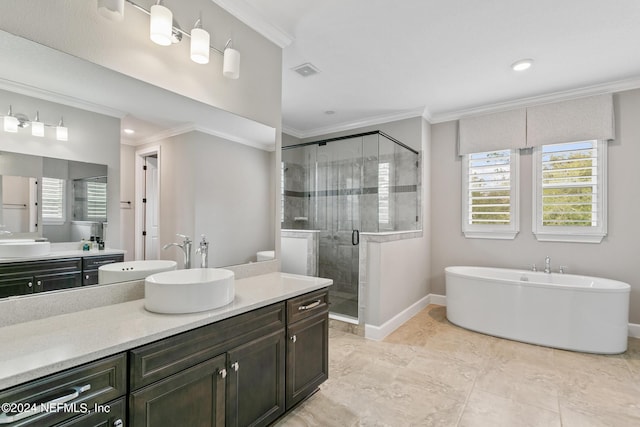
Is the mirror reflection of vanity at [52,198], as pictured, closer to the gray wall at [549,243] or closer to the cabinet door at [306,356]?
the cabinet door at [306,356]

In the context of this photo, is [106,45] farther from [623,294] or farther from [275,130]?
[623,294]

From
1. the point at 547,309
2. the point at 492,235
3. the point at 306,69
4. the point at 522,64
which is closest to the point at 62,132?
the point at 306,69

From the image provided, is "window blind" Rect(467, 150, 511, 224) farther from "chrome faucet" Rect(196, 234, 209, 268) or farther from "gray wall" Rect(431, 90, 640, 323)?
"chrome faucet" Rect(196, 234, 209, 268)

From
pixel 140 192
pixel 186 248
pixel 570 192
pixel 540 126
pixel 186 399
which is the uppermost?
pixel 540 126

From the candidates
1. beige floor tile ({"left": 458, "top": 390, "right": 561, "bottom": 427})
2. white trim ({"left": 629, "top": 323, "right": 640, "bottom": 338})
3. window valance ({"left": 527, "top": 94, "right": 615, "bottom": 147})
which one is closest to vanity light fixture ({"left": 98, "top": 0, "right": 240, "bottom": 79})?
beige floor tile ({"left": 458, "top": 390, "right": 561, "bottom": 427})

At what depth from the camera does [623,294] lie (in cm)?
281

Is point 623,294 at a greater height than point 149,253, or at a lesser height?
lesser

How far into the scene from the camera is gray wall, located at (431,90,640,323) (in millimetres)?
3227

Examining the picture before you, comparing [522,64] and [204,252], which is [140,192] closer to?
[204,252]

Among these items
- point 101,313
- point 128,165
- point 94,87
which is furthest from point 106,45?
point 101,313

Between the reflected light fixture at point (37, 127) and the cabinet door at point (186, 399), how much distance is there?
3.98 feet

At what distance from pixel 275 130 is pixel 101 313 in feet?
5.49

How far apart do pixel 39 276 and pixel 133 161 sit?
70 cm

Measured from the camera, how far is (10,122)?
1.30m
